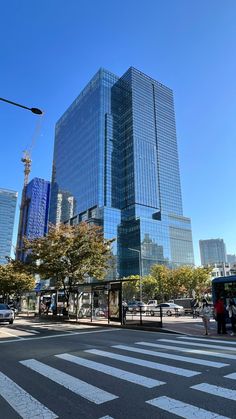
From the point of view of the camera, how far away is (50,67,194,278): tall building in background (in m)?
119

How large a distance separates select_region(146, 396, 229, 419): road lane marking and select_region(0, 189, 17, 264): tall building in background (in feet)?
489

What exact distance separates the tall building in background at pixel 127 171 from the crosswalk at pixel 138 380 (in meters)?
102

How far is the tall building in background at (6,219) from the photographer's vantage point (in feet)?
485

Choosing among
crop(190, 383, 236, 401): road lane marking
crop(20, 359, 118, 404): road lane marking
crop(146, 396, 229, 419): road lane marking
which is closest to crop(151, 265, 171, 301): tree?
crop(20, 359, 118, 404): road lane marking

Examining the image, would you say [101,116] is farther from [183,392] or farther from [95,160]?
[183,392]

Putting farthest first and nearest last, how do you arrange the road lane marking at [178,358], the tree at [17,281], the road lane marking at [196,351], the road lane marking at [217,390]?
the tree at [17,281] → the road lane marking at [196,351] → the road lane marking at [178,358] → the road lane marking at [217,390]

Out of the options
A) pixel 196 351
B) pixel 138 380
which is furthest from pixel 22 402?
pixel 196 351

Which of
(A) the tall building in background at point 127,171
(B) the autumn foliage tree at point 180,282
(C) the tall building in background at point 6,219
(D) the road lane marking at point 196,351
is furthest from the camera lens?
(C) the tall building in background at point 6,219

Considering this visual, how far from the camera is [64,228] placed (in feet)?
Result: 98.5

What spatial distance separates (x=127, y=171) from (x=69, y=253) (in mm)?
102379

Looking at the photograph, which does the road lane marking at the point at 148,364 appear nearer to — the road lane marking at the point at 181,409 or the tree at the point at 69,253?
the road lane marking at the point at 181,409

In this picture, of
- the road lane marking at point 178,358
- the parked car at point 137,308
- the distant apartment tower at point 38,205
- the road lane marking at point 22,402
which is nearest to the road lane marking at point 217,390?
the road lane marking at point 178,358

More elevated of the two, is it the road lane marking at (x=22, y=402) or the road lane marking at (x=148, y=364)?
the road lane marking at (x=148, y=364)

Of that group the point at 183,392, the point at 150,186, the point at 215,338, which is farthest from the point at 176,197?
the point at 183,392
